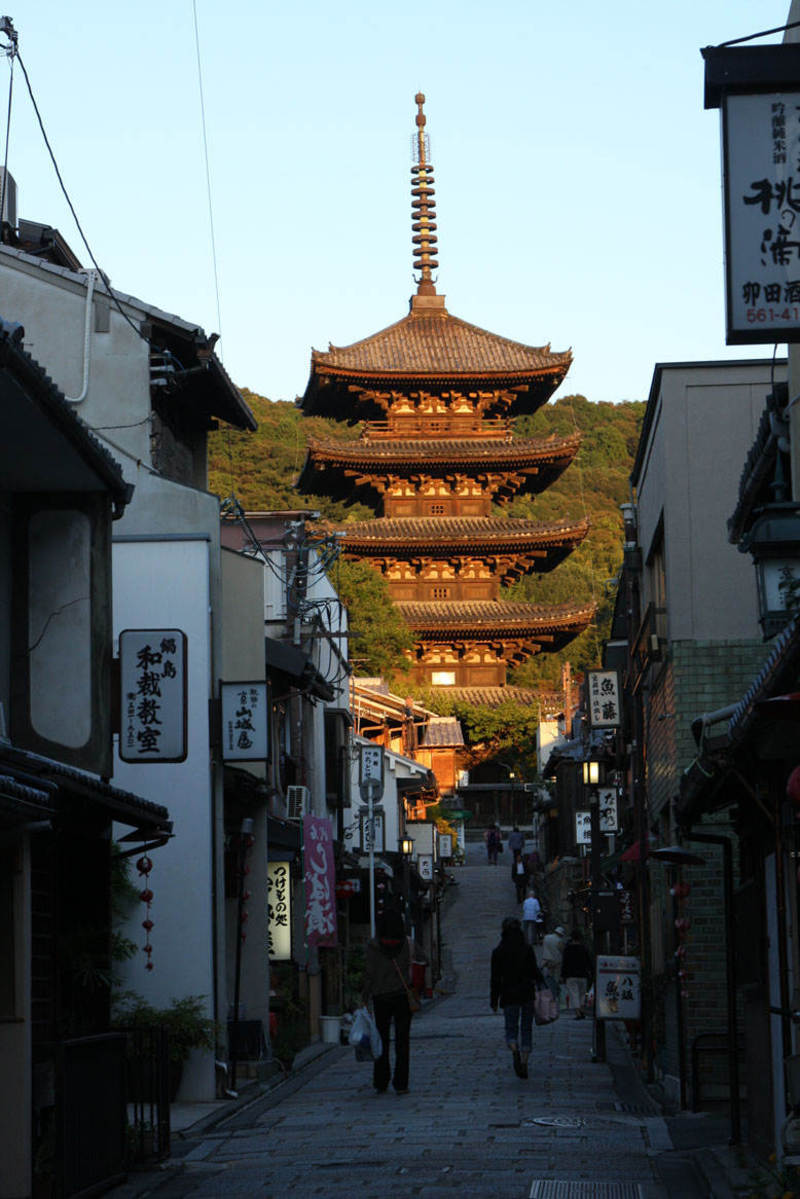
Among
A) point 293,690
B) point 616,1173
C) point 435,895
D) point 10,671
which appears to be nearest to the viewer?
point 616,1173

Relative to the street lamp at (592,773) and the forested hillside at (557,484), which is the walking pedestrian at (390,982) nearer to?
the street lamp at (592,773)

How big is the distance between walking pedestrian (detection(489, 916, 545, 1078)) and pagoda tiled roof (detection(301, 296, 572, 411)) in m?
45.9

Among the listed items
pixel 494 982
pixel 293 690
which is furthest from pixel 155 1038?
pixel 293 690

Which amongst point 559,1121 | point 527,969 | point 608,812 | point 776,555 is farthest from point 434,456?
point 776,555

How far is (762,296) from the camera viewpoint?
27.6 ft

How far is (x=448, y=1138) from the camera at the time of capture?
41.9 ft

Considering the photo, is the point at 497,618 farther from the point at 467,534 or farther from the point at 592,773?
the point at 592,773

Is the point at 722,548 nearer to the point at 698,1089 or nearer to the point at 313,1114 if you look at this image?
the point at 698,1089

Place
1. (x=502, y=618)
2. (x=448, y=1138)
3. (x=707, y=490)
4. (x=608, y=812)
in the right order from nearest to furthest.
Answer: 1. (x=448, y=1138)
2. (x=707, y=490)
3. (x=608, y=812)
4. (x=502, y=618)

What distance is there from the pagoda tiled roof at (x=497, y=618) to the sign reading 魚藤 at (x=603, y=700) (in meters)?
37.2

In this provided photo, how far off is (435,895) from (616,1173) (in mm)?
32755

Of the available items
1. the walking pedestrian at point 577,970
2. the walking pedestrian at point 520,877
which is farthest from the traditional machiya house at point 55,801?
the walking pedestrian at point 520,877

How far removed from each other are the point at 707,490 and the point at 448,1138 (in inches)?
297

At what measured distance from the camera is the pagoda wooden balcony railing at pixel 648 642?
719 inches
